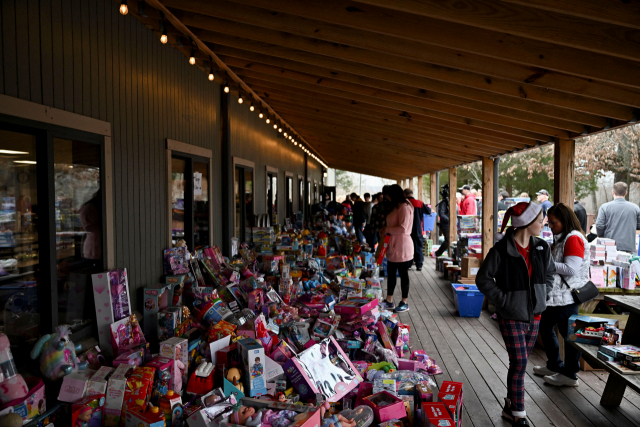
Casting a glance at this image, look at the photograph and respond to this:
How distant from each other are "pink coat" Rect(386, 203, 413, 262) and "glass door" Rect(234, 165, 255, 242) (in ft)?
8.04

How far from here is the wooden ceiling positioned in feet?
8.79

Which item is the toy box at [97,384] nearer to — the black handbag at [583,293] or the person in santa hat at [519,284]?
the person in santa hat at [519,284]

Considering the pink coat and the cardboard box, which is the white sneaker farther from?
the cardboard box

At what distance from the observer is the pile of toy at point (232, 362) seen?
110 inches

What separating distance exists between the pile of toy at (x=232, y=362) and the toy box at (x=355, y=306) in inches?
0.4

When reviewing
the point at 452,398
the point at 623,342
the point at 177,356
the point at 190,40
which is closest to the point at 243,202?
the point at 190,40

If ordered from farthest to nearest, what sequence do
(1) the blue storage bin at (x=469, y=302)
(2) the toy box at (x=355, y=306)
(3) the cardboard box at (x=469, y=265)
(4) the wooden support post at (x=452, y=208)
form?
1. (4) the wooden support post at (x=452, y=208)
2. (3) the cardboard box at (x=469, y=265)
3. (1) the blue storage bin at (x=469, y=302)
4. (2) the toy box at (x=355, y=306)

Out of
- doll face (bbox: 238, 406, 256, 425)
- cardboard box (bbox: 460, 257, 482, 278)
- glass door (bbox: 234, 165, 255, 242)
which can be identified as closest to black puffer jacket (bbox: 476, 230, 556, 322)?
doll face (bbox: 238, 406, 256, 425)

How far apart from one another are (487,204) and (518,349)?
529cm

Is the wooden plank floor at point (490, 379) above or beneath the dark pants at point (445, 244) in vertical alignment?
beneath

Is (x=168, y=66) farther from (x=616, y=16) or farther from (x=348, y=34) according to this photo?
(x=616, y=16)

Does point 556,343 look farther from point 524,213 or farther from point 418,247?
point 418,247

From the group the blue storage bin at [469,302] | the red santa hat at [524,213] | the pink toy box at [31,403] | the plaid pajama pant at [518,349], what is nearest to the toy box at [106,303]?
the pink toy box at [31,403]

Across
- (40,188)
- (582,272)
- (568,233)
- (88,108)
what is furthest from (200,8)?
(582,272)
